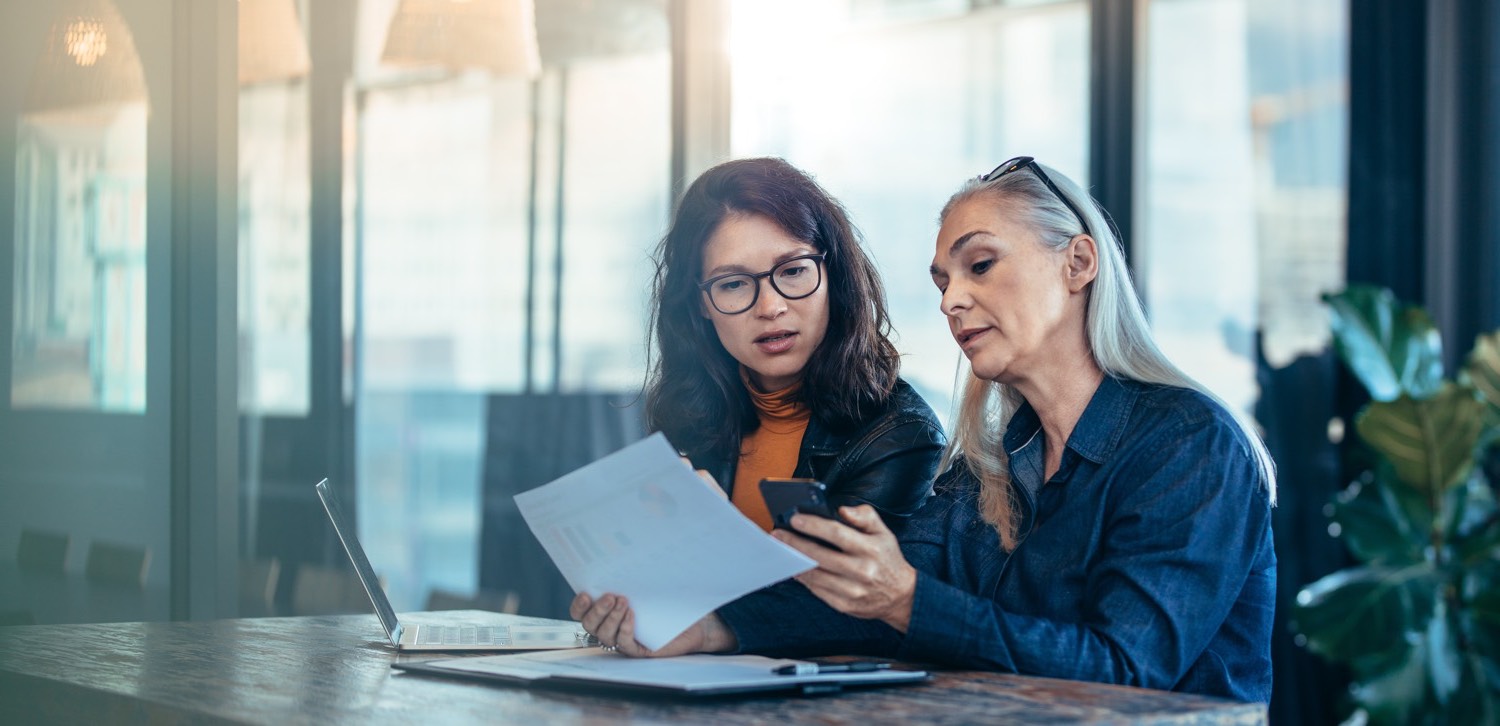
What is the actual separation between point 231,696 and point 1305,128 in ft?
11.6

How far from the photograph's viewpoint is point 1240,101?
4238 mm

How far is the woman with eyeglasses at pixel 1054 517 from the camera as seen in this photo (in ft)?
5.09

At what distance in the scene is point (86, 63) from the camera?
2789 mm

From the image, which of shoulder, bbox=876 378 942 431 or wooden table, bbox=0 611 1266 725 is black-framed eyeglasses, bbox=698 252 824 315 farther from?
wooden table, bbox=0 611 1266 725

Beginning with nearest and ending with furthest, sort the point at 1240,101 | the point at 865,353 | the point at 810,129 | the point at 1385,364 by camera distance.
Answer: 1. the point at 865,353
2. the point at 1385,364
3. the point at 1240,101
4. the point at 810,129

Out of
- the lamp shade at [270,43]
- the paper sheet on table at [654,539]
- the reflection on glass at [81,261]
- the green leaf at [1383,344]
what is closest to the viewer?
the paper sheet on table at [654,539]

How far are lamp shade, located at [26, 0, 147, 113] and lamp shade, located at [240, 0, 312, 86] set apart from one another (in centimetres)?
27

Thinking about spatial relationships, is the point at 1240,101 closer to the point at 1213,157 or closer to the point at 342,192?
the point at 1213,157

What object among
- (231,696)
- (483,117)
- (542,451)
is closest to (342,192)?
(483,117)

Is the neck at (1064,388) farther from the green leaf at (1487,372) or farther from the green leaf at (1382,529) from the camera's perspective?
the green leaf at (1487,372)

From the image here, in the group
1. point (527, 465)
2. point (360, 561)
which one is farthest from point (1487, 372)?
point (527, 465)

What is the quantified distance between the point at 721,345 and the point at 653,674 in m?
1.00

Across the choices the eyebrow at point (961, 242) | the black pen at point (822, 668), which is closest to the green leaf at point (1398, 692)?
the eyebrow at point (961, 242)

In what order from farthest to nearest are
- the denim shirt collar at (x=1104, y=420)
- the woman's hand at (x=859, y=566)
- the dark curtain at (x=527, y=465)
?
the dark curtain at (x=527, y=465) < the denim shirt collar at (x=1104, y=420) < the woman's hand at (x=859, y=566)
